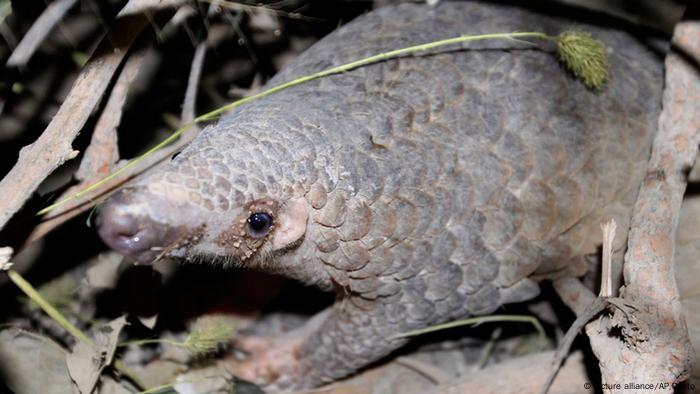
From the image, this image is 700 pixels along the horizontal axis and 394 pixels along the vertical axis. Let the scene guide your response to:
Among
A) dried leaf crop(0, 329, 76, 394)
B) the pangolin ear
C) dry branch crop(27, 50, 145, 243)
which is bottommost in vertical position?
dried leaf crop(0, 329, 76, 394)

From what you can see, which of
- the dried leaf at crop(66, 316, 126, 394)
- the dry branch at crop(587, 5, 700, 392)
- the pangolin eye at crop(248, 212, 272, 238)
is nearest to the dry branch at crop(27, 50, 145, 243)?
the dried leaf at crop(66, 316, 126, 394)

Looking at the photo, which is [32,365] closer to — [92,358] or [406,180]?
[92,358]

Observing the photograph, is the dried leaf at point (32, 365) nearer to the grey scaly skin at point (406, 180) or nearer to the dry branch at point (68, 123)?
the dry branch at point (68, 123)

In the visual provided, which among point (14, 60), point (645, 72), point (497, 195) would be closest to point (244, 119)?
point (14, 60)

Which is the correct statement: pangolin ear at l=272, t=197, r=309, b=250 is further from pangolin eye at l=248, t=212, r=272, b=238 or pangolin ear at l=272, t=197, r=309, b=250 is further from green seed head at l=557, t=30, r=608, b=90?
green seed head at l=557, t=30, r=608, b=90

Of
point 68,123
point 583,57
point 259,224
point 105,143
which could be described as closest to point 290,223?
point 259,224

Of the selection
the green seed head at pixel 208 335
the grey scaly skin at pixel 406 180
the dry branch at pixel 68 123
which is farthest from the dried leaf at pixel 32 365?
the grey scaly skin at pixel 406 180
